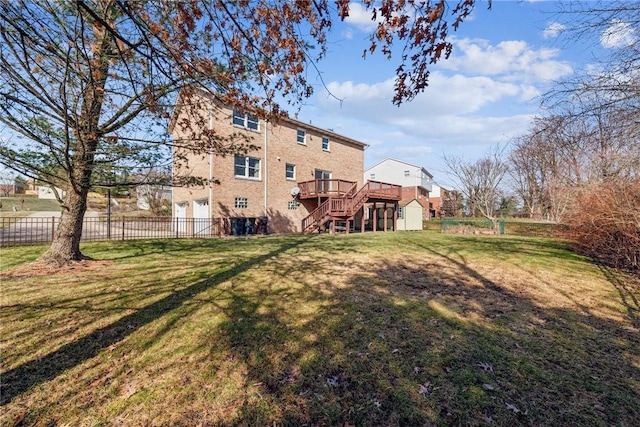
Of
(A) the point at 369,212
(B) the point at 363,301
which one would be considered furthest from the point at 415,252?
(A) the point at 369,212

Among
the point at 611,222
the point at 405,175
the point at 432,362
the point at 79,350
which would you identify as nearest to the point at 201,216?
the point at 79,350

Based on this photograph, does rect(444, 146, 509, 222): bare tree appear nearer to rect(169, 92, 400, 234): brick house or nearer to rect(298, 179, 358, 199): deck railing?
rect(169, 92, 400, 234): brick house

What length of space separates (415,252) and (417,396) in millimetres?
7531

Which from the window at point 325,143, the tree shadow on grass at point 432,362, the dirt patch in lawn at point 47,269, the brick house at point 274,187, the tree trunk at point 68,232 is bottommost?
the tree shadow on grass at point 432,362

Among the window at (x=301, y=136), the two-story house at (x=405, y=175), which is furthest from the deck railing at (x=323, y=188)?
the two-story house at (x=405, y=175)

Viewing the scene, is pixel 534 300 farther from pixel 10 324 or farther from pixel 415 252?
pixel 10 324

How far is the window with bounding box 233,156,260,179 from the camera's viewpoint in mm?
17141

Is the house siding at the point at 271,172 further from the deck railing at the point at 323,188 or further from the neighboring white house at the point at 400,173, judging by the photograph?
the neighboring white house at the point at 400,173

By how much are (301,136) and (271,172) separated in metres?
4.23

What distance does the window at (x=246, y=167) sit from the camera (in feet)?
56.2

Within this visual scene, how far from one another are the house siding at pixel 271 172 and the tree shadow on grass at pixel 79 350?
37.3 feet

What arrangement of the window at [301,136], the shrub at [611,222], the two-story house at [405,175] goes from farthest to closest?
the two-story house at [405,175] < the window at [301,136] < the shrub at [611,222]

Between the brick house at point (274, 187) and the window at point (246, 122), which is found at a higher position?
the window at point (246, 122)

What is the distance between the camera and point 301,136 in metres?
21.2
